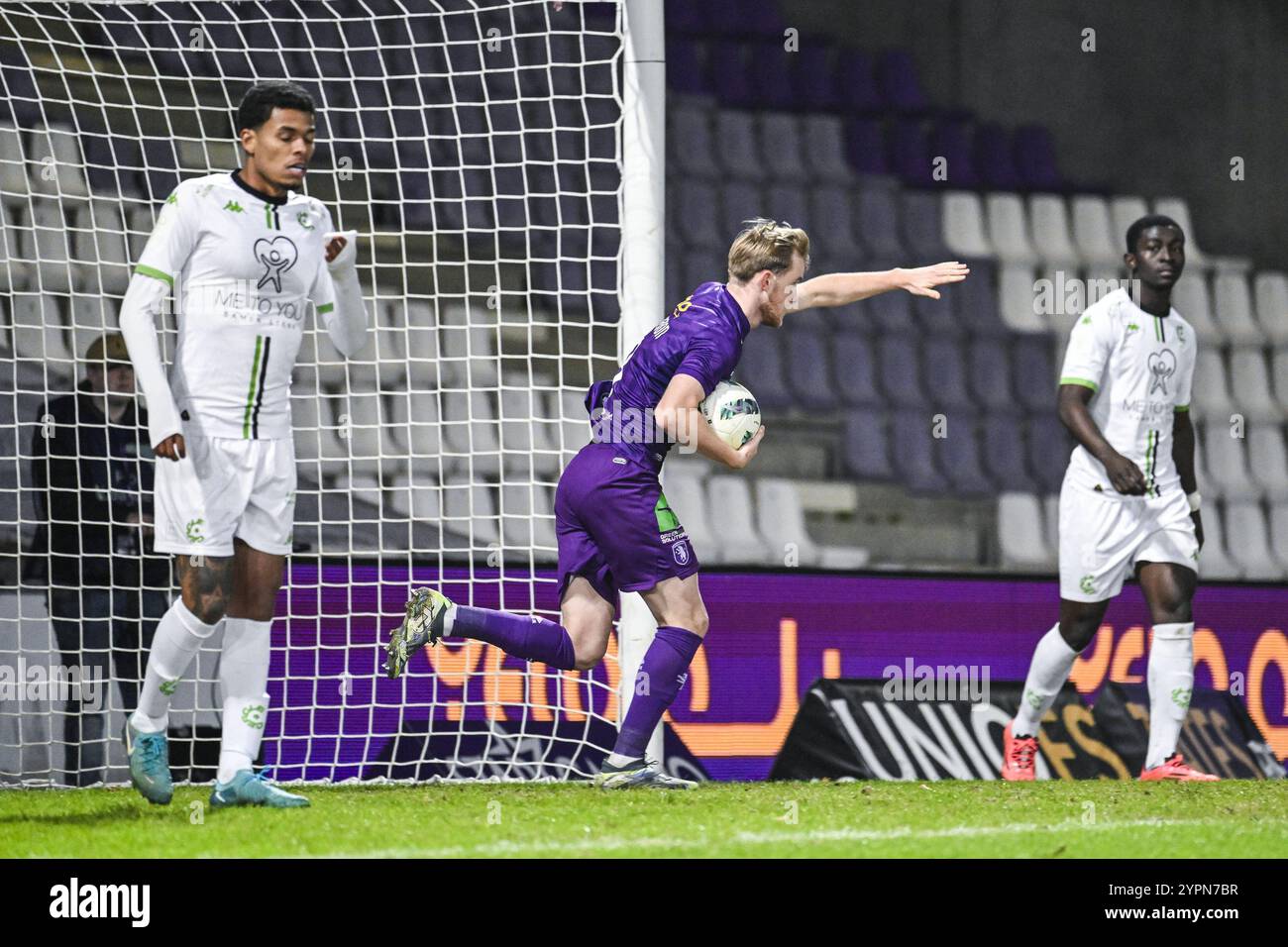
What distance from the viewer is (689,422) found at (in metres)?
4.21

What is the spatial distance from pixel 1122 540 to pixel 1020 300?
3.05 meters

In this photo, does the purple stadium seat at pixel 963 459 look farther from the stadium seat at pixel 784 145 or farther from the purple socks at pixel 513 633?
the purple socks at pixel 513 633

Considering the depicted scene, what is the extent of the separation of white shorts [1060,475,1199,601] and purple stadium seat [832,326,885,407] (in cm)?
252

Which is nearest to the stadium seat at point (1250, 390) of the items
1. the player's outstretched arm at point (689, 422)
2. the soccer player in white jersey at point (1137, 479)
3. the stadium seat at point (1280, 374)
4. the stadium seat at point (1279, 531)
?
the stadium seat at point (1280, 374)

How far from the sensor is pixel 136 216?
7012 mm

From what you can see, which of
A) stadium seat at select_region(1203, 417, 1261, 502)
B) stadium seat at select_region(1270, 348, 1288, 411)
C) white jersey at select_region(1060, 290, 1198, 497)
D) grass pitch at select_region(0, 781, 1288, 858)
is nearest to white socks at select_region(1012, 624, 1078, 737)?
white jersey at select_region(1060, 290, 1198, 497)

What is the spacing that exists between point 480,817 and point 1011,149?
18.0ft

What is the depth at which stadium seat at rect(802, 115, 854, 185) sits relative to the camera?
8234mm

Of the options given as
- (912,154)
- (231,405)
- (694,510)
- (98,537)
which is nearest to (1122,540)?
(694,510)

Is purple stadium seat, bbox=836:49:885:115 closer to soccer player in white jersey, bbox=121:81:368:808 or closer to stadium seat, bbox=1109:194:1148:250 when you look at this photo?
stadium seat, bbox=1109:194:1148:250

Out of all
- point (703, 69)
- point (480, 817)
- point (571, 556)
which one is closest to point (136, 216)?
point (703, 69)

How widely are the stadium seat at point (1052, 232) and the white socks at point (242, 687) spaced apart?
5.18 metres
